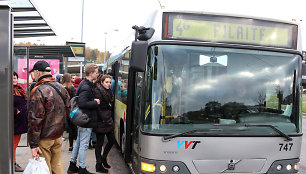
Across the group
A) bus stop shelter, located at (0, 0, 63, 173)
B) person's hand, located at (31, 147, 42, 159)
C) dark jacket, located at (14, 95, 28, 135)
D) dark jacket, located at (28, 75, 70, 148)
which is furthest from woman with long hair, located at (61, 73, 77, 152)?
bus stop shelter, located at (0, 0, 63, 173)

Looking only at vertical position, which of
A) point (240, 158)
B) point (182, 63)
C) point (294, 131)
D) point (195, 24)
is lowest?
point (240, 158)

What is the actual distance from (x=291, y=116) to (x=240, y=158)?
1010 mm

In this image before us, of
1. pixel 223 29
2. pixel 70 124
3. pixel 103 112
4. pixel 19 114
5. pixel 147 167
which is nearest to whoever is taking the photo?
pixel 147 167

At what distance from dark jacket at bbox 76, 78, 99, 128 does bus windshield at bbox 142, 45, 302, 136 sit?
4.91 feet

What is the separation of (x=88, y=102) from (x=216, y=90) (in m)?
2.25

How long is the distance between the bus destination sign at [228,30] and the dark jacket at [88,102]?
1.89 meters

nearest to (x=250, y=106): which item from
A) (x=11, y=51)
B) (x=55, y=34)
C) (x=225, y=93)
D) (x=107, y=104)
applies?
(x=225, y=93)

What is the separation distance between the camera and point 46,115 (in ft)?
12.7

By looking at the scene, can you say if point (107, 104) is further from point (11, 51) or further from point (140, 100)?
point (11, 51)

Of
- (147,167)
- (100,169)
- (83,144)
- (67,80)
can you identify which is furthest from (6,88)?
(67,80)

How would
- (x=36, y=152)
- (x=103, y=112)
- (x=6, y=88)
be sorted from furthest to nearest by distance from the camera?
(x=103, y=112)
(x=36, y=152)
(x=6, y=88)

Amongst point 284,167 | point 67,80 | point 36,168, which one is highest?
point 67,80

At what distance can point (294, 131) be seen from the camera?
4270 mm

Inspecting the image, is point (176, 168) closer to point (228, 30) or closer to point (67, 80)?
point (228, 30)
